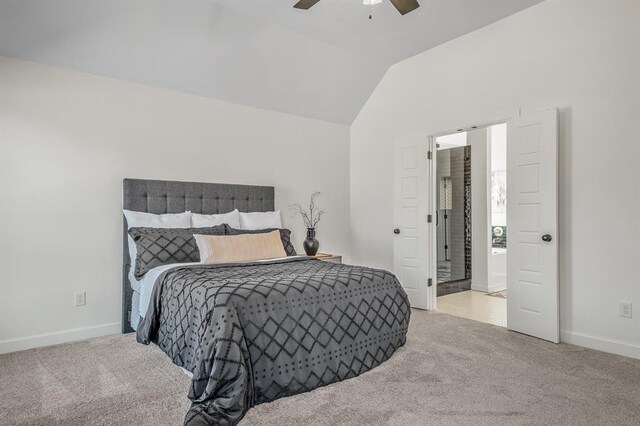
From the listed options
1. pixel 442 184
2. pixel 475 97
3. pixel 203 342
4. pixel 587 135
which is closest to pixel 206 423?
pixel 203 342

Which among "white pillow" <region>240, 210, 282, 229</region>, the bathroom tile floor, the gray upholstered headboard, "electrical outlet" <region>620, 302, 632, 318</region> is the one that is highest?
the gray upholstered headboard

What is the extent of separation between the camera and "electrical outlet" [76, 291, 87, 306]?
3.54m

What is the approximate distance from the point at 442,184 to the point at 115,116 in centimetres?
454

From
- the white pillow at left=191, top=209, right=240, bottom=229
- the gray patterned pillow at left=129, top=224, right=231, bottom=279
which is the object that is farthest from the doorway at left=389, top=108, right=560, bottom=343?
the gray patterned pillow at left=129, top=224, right=231, bottom=279

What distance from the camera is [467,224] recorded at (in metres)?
5.77

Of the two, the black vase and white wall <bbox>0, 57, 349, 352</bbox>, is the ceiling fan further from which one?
the black vase

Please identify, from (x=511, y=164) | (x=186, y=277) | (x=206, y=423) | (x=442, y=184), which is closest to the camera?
(x=206, y=423)

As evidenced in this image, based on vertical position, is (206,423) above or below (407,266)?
below

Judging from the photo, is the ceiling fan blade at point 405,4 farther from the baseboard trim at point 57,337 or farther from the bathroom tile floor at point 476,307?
the baseboard trim at point 57,337

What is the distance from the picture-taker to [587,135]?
332 cm

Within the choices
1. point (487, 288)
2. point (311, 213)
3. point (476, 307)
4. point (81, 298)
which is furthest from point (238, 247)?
point (487, 288)

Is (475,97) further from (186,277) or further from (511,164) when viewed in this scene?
(186,277)

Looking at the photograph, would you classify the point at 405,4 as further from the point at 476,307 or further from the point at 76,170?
the point at 476,307

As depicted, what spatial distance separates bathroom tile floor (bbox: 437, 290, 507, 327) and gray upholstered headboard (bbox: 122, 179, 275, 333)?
2485 mm
